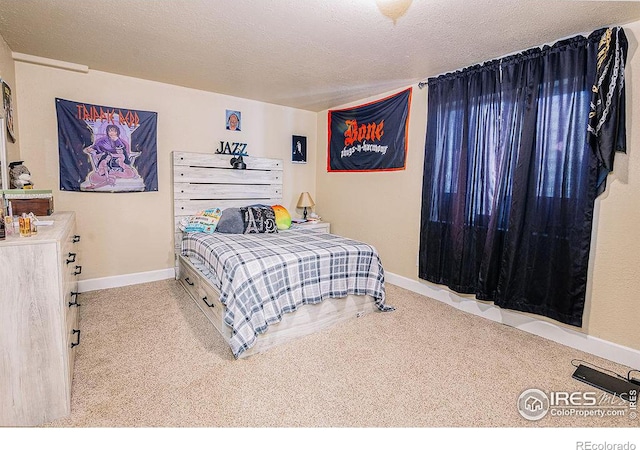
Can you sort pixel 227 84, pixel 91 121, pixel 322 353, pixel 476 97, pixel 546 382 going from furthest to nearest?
pixel 227 84 < pixel 91 121 < pixel 476 97 < pixel 322 353 < pixel 546 382

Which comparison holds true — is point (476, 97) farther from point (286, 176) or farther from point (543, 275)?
point (286, 176)

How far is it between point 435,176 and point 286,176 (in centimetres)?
221

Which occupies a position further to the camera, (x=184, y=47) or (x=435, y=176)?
(x=435, y=176)

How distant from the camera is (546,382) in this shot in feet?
6.79

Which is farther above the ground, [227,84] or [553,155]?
[227,84]

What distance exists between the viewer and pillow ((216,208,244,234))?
3.48 meters

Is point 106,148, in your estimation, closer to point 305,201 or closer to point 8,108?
point 8,108

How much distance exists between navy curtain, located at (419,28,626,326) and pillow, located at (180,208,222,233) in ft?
7.66

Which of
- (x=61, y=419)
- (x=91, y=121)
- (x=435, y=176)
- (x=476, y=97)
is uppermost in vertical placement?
(x=476, y=97)

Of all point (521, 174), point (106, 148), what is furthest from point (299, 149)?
point (521, 174)

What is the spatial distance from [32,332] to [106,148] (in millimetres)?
2419

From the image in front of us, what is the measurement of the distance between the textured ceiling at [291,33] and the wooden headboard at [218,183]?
0.98 metres

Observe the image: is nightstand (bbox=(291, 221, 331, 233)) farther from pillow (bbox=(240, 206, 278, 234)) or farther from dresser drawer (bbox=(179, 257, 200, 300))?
dresser drawer (bbox=(179, 257, 200, 300))
